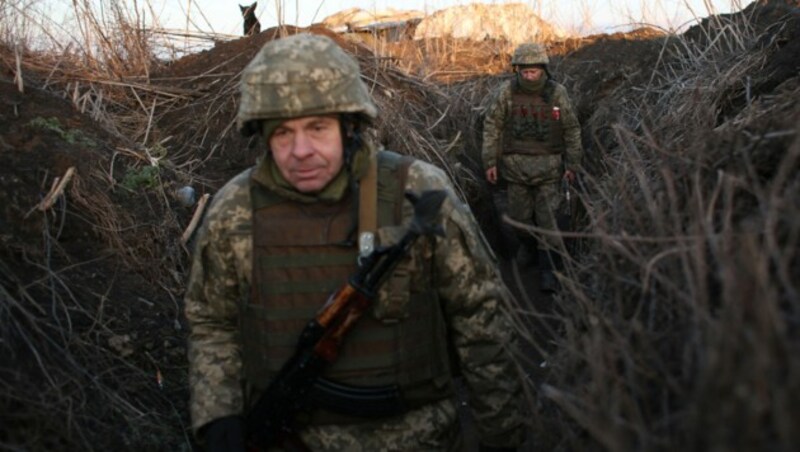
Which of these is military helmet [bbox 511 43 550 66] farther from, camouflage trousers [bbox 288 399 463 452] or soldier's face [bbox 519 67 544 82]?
camouflage trousers [bbox 288 399 463 452]

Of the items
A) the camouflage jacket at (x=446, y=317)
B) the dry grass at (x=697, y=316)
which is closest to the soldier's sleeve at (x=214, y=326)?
the camouflage jacket at (x=446, y=317)

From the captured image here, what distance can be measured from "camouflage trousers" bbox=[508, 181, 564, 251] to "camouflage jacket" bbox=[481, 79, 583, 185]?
0.09 meters

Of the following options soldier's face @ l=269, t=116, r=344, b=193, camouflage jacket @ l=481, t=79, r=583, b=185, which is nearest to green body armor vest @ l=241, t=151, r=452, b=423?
soldier's face @ l=269, t=116, r=344, b=193

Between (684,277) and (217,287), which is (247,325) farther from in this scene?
(684,277)

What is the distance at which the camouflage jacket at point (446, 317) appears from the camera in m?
2.63

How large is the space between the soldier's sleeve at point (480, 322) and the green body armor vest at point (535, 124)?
5106mm

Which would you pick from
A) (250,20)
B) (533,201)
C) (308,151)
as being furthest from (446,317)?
(250,20)

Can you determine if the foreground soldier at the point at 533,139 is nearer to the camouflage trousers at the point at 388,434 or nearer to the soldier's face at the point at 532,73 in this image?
the soldier's face at the point at 532,73

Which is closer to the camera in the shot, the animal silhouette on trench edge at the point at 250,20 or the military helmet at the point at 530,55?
the military helmet at the point at 530,55

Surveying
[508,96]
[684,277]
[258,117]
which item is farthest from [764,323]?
[508,96]

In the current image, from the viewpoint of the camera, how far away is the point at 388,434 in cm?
263

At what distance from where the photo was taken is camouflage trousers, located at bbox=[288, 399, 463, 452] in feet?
8.63

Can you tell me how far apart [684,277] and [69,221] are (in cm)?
319

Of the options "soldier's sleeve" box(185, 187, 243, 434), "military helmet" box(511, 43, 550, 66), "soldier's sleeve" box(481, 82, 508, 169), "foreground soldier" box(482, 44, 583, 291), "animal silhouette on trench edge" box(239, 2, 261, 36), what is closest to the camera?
"soldier's sleeve" box(185, 187, 243, 434)
